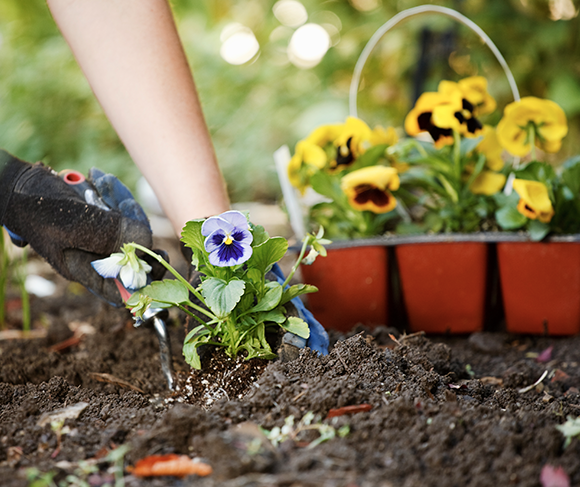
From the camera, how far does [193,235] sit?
0.84 m

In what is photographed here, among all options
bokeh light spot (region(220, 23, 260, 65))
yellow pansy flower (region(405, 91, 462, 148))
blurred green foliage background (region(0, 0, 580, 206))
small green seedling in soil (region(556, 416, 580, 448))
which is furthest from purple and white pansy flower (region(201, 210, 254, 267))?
bokeh light spot (region(220, 23, 260, 65))

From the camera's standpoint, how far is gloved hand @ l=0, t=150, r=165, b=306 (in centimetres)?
99

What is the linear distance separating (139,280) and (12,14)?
459 centimetres

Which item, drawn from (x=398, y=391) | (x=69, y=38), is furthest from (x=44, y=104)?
(x=398, y=391)

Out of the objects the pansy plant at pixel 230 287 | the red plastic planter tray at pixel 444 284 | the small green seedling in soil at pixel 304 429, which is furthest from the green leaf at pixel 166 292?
the red plastic planter tray at pixel 444 284

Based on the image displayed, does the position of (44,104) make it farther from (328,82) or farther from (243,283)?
(243,283)

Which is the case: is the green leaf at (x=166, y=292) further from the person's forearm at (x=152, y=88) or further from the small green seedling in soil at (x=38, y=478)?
the small green seedling in soil at (x=38, y=478)

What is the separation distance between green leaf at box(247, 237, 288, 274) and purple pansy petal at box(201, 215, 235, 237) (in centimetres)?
6

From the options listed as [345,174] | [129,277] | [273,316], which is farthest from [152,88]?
[345,174]

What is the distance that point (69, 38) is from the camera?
108 centimetres

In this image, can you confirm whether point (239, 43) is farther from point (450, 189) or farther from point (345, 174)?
point (450, 189)

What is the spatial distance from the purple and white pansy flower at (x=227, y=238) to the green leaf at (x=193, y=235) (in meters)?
0.02

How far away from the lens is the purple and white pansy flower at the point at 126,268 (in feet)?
2.83

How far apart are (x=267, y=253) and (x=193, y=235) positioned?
0.13 m
